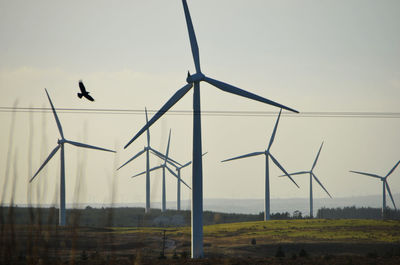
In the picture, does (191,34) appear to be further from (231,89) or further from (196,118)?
(196,118)

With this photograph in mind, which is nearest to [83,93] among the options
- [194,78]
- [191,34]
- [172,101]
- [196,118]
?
[196,118]

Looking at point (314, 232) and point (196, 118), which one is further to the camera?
point (314, 232)

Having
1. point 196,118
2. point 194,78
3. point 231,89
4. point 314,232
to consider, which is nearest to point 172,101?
point 194,78

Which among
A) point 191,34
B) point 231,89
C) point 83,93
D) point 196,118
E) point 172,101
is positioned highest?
point 191,34

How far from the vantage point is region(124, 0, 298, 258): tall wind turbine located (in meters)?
47.5

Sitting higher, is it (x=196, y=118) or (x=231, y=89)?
(x=231, y=89)

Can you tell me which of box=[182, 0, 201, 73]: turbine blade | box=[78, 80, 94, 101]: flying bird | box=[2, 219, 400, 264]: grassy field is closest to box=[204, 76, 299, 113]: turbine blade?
box=[182, 0, 201, 73]: turbine blade

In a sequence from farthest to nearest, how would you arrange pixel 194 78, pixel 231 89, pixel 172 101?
pixel 231 89 → pixel 194 78 → pixel 172 101

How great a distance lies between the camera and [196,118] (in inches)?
1971

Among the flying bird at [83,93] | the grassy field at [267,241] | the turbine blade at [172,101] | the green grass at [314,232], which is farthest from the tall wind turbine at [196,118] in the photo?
the green grass at [314,232]

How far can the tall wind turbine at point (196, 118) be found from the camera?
156ft

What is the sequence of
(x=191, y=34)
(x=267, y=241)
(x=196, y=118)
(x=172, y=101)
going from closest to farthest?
(x=196, y=118), (x=172, y=101), (x=191, y=34), (x=267, y=241)

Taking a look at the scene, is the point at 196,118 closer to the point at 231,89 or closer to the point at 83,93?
the point at 231,89

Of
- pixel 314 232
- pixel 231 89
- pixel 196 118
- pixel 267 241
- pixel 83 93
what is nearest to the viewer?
pixel 83 93
